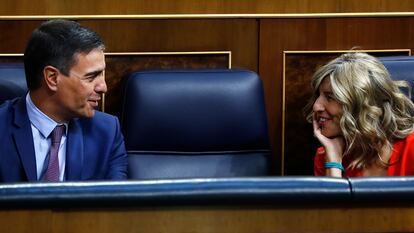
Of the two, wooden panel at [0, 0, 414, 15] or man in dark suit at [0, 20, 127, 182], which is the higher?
wooden panel at [0, 0, 414, 15]

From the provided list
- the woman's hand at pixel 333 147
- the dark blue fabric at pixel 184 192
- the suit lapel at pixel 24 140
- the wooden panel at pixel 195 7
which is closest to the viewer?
the dark blue fabric at pixel 184 192

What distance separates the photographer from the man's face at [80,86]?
1068 mm

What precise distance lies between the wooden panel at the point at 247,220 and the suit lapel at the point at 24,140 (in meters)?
0.37

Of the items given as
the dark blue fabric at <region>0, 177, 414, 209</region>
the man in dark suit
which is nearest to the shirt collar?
the man in dark suit

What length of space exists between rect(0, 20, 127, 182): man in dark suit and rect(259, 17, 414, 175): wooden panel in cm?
34

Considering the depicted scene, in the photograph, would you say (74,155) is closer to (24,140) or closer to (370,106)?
(24,140)

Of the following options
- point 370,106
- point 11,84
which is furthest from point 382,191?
point 11,84

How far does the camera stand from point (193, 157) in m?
1.18

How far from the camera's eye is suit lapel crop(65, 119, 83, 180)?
1.05m

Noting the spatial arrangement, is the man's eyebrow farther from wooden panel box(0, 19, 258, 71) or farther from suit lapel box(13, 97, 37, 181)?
wooden panel box(0, 19, 258, 71)

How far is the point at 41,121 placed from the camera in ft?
3.48

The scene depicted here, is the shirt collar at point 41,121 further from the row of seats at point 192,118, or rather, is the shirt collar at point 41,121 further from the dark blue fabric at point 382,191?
the dark blue fabric at point 382,191

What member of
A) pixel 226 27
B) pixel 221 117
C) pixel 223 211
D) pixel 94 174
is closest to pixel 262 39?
pixel 226 27

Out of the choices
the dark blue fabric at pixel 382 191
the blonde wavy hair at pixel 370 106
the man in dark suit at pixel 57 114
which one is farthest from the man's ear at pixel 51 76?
the dark blue fabric at pixel 382 191
